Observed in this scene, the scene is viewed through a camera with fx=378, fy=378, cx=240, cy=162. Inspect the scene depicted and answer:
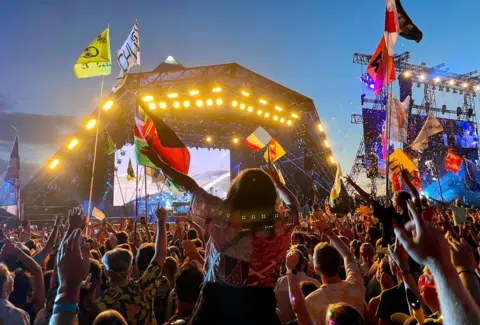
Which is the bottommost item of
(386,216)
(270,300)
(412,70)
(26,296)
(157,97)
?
(26,296)

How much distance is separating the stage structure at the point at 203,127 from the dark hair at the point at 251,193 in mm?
13967

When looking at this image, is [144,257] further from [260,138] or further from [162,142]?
[260,138]

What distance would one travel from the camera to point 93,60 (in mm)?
9320

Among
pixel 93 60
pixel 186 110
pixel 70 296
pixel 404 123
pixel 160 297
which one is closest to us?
pixel 70 296

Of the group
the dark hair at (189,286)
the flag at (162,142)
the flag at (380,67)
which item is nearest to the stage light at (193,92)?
the flag at (380,67)

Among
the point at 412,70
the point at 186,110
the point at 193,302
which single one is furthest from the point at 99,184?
the point at 412,70

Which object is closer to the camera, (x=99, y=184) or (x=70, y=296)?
(x=70, y=296)

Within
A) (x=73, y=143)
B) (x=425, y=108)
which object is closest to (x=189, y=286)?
(x=73, y=143)

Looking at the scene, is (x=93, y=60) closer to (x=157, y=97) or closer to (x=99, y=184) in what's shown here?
(x=157, y=97)

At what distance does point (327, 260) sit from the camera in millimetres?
3027

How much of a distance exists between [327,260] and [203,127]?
64.9 ft

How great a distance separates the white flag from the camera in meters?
9.87

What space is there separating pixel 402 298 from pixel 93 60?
28.7 feet

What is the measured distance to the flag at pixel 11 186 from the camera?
11545mm
